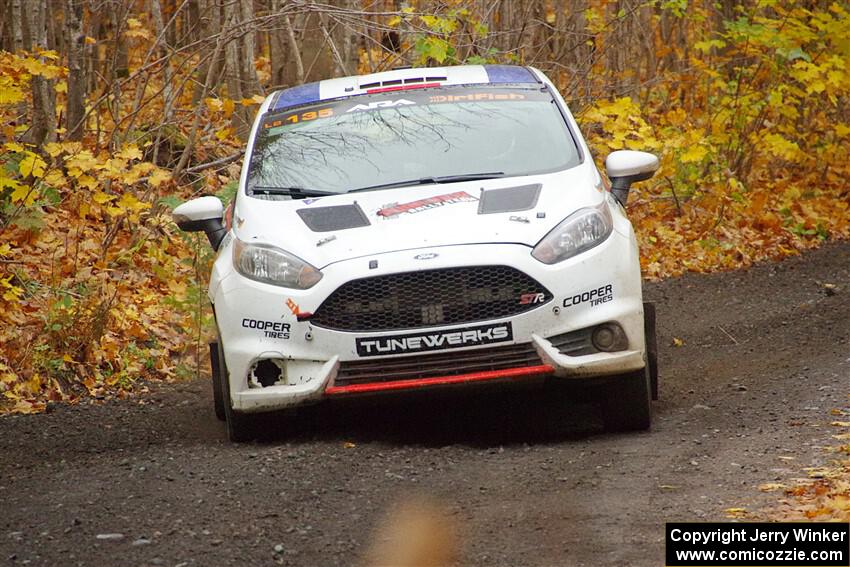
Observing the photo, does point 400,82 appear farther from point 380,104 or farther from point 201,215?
point 201,215

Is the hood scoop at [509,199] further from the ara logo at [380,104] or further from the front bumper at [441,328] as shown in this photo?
the ara logo at [380,104]

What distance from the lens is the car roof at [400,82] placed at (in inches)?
317

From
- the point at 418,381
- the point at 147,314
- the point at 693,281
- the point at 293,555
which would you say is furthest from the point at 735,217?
the point at 293,555

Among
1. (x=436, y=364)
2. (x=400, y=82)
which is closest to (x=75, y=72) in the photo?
(x=400, y=82)

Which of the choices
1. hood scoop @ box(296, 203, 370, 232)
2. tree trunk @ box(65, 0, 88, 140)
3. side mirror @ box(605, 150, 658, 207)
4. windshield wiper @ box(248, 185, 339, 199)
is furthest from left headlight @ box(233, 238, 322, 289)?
tree trunk @ box(65, 0, 88, 140)

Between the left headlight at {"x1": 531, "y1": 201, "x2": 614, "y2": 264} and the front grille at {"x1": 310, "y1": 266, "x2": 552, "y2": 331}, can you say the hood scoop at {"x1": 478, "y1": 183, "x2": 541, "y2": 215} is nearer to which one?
the left headlight at {"x1": 531, "y1": 201, "x2": 614, "y2": 264}

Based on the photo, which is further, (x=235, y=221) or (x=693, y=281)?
(x=693, y=281)

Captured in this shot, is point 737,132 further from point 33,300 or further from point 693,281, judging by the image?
point 33,300

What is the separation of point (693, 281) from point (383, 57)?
164 inches

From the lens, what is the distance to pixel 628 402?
6.47 m

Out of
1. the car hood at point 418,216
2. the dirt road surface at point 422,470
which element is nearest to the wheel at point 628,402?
the dirt road surface at point 422,470

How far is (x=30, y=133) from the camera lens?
11.8 meters

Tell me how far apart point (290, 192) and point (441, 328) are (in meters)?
1.42

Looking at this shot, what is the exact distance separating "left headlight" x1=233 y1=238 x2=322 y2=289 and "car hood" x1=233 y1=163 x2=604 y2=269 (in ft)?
0.13
